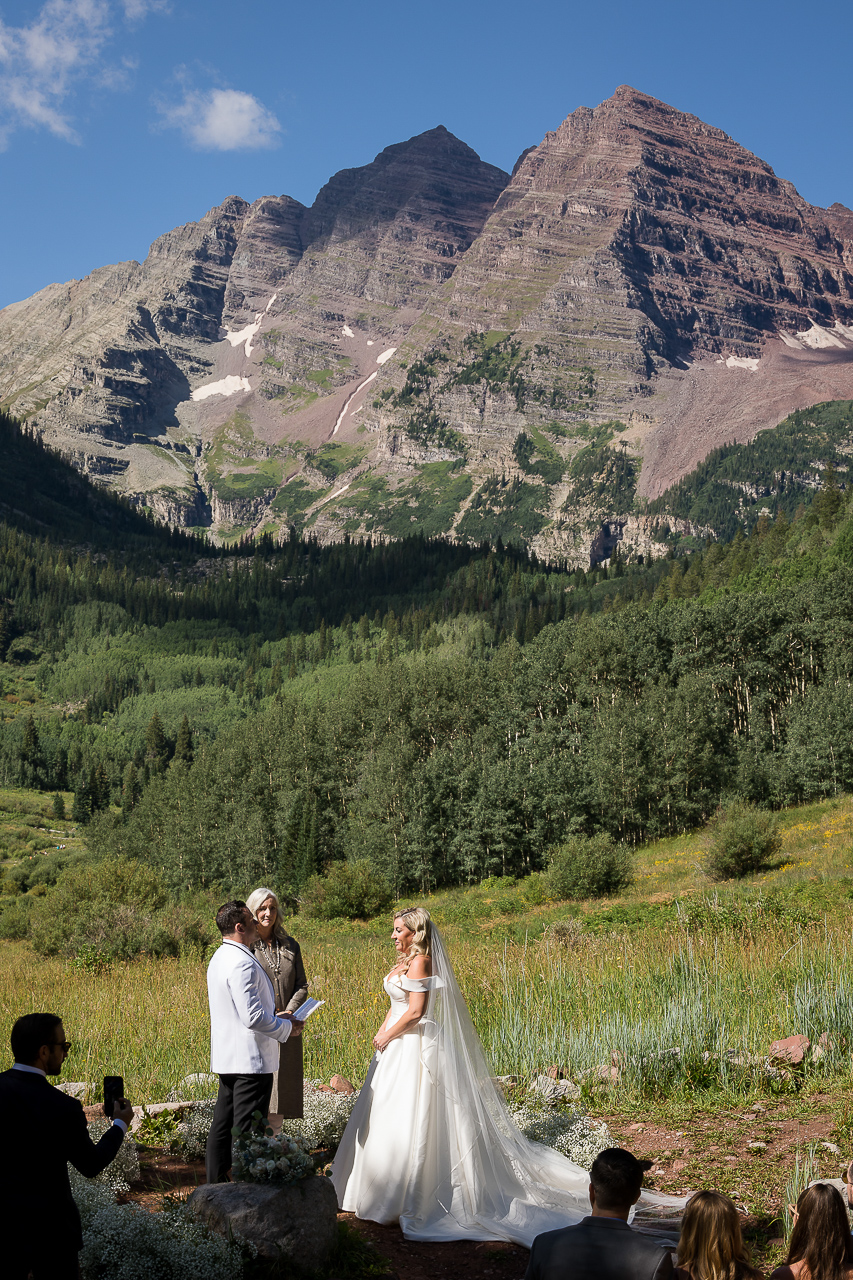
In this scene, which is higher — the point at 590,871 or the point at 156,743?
the point at 590,871

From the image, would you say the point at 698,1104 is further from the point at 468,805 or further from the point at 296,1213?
the point at 468,805

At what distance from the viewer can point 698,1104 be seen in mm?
10453

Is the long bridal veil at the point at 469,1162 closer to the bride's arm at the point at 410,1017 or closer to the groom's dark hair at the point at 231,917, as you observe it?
the bride's arm at the point at 410,1017

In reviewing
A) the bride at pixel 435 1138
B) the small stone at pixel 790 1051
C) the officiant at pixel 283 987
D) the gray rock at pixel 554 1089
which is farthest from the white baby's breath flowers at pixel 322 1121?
the small stone at pixel 790 1051

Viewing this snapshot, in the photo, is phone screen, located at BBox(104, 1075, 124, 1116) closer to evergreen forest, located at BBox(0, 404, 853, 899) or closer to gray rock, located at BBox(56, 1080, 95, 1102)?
gray rock, located at BBox(56, 1080, 95, 1102)

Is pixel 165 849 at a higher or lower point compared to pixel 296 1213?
lower

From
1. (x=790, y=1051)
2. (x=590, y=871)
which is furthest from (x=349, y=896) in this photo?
(x=790, y=1051)

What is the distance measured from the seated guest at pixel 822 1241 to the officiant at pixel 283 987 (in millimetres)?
5188

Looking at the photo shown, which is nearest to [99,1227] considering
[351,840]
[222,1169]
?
[222,1169]

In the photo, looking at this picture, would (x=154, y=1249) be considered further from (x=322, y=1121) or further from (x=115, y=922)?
(x=115, y=922)

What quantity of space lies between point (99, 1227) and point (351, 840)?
216ft

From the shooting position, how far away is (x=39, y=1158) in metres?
5.32

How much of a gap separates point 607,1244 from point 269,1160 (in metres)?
2.87

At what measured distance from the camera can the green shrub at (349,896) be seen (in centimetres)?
5225
